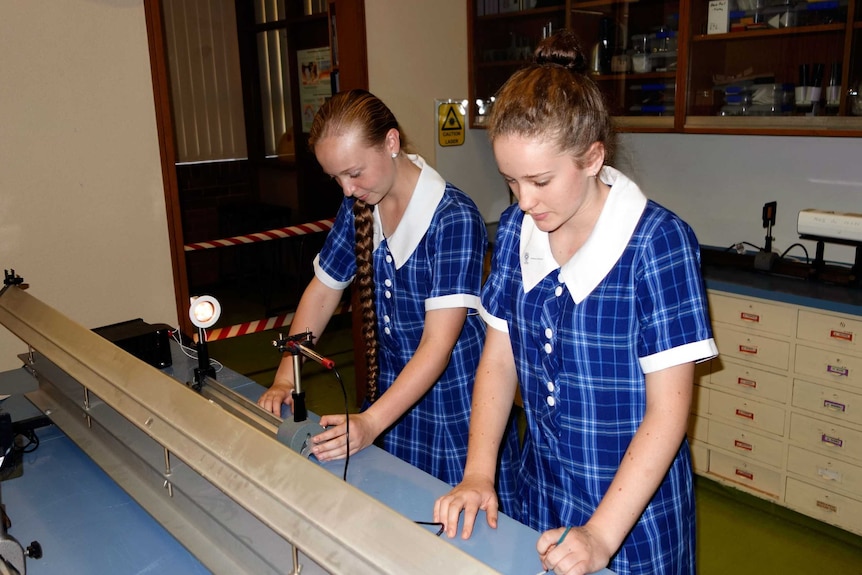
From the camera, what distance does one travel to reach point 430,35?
387cm

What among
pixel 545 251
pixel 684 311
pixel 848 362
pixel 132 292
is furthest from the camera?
pixel 132 292

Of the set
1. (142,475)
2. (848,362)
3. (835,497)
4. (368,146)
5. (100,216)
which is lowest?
(835,497)

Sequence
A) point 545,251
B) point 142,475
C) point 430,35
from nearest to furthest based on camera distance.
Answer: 1. point 545,251
2. point 142,475
3. point 430,35

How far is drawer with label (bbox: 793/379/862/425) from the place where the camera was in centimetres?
264

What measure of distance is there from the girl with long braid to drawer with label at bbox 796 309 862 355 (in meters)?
1.48

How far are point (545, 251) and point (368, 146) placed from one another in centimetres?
48

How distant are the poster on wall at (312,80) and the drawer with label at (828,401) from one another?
13.5 feet

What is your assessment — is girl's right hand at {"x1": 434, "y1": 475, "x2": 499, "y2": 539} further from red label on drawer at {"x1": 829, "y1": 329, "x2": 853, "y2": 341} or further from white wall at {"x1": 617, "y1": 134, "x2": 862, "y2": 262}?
white wall at {"x1": 617, "y1": 134, "x2": 862, "y2": 262}

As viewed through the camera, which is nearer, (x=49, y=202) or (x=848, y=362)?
(x=848, y=362)

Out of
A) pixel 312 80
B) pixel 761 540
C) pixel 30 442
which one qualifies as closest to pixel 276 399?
pixel 30 442

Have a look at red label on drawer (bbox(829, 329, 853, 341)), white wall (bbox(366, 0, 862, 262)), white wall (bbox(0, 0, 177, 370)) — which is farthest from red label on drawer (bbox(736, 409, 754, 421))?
white wall (bbox(0, 0, 177, 370))

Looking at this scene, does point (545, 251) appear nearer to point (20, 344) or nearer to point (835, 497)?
point (835, 497)

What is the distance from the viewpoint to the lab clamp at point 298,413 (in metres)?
1.36

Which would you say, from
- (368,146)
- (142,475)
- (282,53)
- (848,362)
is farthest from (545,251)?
(282,53)
